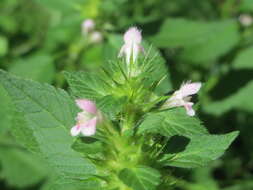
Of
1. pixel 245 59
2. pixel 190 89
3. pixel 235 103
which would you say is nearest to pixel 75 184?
pixel 190 89

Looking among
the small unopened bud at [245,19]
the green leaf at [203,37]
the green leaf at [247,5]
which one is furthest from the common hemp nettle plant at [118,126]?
the small unopened bud at [245,19]

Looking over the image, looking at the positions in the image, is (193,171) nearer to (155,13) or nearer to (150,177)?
(155,13)

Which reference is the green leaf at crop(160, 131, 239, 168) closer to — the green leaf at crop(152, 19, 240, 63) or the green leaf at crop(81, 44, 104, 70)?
the green leaf at crop(152, 19, 240, 63)

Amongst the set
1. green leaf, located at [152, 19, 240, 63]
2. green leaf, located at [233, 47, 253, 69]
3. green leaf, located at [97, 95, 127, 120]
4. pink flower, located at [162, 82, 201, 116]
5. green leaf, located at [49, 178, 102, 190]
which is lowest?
green leaf, located at [49, 178, 102, 190]

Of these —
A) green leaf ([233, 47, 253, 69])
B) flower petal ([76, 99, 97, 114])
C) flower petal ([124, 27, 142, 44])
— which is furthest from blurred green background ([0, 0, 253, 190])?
flower petal ([76, 99, 97, 114])

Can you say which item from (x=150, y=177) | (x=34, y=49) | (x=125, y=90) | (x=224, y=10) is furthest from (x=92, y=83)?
(x=34, y=49)

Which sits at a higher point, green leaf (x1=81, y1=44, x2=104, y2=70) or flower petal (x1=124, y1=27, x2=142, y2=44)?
green leaf (x1=81, y1=44, x2=104, y2=70)
